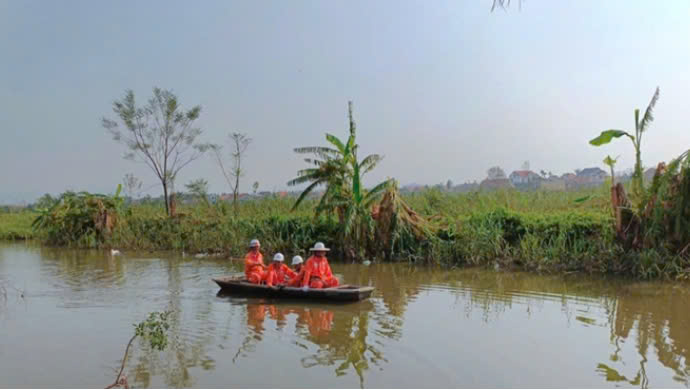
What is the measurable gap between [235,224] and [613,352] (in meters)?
12.1

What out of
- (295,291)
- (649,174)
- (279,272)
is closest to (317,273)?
(295,291)

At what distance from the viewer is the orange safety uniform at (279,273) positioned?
9.81m

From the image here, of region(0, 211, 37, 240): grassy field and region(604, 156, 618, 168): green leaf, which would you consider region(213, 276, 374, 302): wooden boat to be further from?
region(0, 211, 37, 240): grassy field

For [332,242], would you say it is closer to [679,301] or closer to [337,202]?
[337,202]

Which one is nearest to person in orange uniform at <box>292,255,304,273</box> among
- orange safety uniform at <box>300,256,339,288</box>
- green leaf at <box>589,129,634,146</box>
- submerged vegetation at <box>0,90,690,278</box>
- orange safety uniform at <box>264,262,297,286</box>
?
orange safety uniform at <box>264,262,297,286</box>

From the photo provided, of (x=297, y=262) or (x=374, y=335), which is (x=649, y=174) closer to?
(x=297, y=262)

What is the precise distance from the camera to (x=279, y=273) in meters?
9.94

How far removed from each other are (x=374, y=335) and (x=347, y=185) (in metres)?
7.03

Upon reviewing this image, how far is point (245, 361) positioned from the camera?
625 centimetres

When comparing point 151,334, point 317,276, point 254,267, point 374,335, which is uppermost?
point 254,267

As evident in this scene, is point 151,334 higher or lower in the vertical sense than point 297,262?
lower

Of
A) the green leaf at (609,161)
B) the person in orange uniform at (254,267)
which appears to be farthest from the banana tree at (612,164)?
the person in orange uniform at (254,267)

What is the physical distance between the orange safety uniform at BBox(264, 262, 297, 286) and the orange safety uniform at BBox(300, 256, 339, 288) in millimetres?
443

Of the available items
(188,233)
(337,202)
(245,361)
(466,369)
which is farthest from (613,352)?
(188,233)
